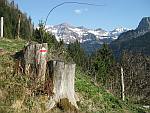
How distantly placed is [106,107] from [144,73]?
3934 cm

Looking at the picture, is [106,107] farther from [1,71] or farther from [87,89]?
[1,71]

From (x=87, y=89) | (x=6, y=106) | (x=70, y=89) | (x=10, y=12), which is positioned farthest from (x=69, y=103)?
(x=10, y=12)

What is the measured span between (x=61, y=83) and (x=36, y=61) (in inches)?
44.2

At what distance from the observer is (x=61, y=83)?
36.4 feet

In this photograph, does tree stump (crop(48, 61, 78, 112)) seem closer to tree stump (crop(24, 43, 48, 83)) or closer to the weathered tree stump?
the weathered tree stump

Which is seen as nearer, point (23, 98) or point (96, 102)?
point (23, 98)

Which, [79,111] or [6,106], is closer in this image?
[6,106]

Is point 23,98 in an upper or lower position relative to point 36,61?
lower

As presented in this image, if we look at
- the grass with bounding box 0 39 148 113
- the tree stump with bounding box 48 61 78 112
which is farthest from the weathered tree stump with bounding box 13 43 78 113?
the grass with bounding box 0 39 148 113

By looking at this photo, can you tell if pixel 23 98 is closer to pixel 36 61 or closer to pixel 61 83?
pixel 61 83

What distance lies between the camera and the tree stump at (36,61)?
442 inches

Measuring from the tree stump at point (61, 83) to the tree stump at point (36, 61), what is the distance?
0.84 ft

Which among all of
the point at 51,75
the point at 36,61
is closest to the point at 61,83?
the point at 51,75

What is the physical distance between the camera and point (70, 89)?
11438 millimetres
